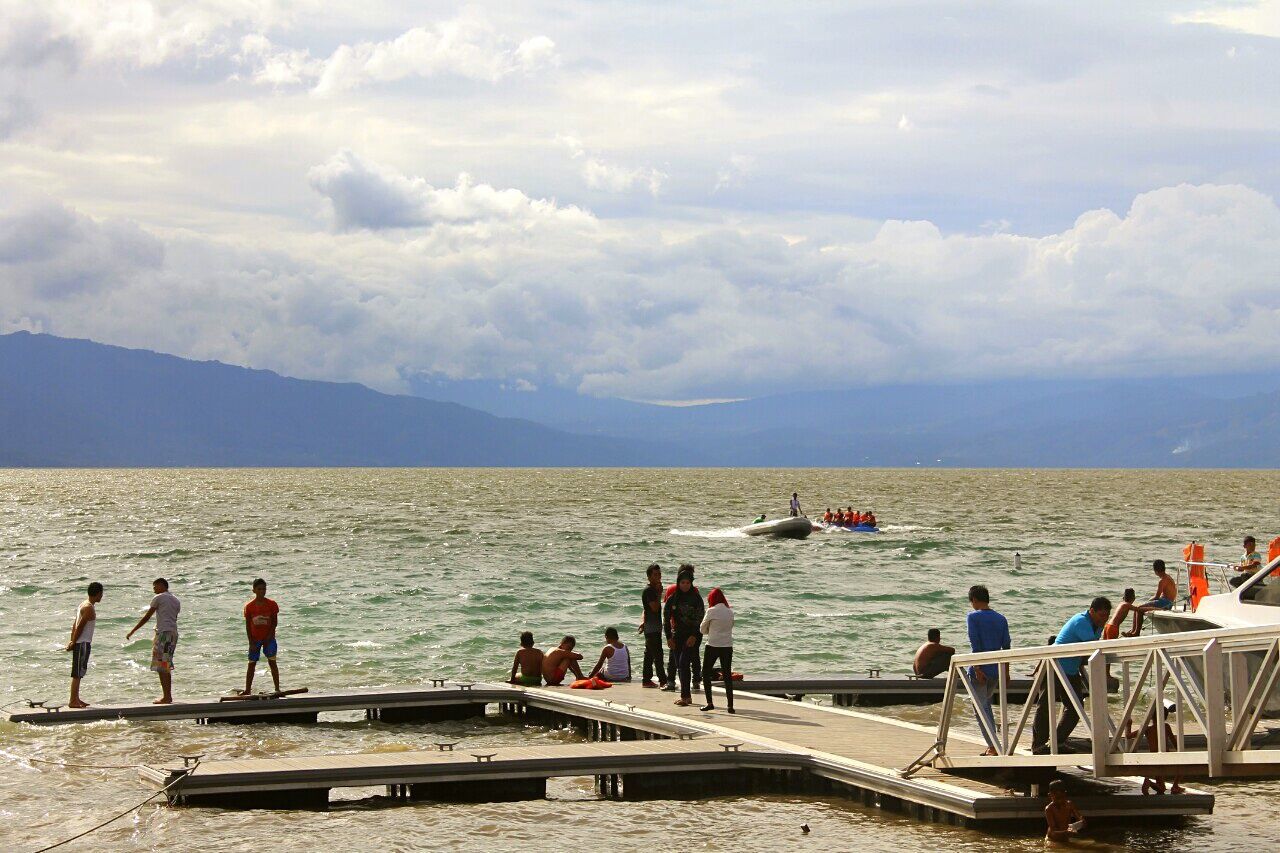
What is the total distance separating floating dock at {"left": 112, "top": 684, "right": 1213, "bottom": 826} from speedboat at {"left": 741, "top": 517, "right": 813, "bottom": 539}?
55.3 m

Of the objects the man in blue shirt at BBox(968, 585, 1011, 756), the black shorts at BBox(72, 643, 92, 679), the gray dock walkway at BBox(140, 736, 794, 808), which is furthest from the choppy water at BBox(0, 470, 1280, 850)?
the man in blue shirt at BBox(968, 585, 1011, 756)

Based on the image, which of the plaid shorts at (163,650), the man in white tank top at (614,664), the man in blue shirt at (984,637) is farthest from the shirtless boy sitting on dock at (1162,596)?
the plaid shorts at (163,650)

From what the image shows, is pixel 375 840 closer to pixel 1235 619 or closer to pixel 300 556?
pixel 1235 619

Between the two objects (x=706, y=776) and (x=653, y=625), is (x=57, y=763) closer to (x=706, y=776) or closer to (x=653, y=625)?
(x=653, y=625)

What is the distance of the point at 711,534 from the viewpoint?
76.2 meters

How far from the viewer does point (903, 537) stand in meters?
73.7

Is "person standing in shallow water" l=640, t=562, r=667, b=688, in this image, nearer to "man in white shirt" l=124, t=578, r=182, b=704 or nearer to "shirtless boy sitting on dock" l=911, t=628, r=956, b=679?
"shirtless boy sitting on dock" l=911, t=628, r=956, b=679

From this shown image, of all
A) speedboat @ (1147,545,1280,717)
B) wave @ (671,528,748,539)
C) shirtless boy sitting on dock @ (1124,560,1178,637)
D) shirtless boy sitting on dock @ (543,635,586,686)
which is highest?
speedboat @ (1147,545,1280,717)

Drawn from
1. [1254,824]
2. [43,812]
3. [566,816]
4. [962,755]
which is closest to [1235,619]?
[1254,824]

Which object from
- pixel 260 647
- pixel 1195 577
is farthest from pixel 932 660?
pixel 260 647

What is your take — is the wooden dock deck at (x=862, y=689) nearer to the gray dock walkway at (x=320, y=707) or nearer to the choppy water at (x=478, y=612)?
the choppy water at (x=478, y=612)

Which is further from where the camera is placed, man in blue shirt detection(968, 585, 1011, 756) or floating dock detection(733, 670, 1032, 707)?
floating dock detection(733, 670, 1032, 707)

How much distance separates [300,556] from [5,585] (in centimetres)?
1493

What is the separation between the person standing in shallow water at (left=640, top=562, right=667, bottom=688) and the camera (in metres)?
20.6
